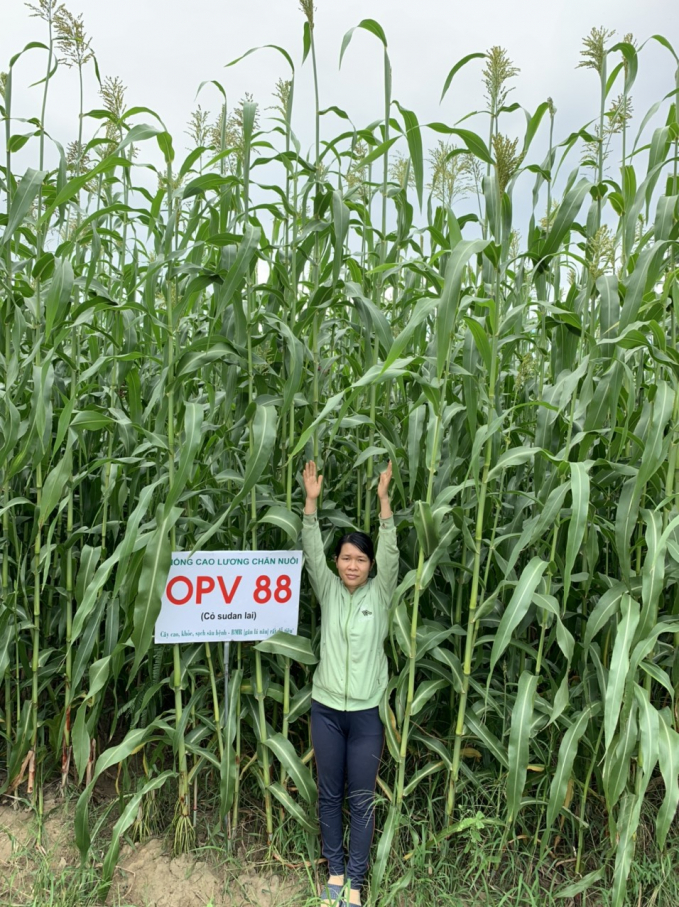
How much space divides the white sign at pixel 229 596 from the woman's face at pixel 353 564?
0.61ft

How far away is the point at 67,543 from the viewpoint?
2.83 meters

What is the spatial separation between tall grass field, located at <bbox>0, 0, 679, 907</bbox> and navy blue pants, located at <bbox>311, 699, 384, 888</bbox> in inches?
3.4

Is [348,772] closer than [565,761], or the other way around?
[565,761]

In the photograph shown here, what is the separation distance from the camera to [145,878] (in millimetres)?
2666

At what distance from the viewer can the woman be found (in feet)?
8.54

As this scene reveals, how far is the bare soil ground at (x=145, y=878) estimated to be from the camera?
2.60 metres

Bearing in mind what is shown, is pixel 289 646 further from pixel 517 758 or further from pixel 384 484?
pixel 517 758

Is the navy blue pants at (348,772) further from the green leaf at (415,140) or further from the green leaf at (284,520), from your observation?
the green leaf at (415,140)

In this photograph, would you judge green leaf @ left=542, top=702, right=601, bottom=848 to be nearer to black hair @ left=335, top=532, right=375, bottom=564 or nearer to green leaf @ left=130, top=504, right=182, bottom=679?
black hair @ left=335, top=532, right=375, bottom=564

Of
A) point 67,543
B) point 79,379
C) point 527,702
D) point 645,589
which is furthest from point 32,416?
point 645,589

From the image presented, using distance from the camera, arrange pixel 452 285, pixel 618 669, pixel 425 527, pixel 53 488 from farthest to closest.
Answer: pixel 53 488, pixel 425 527, pixel 618 669, pixel 452 285

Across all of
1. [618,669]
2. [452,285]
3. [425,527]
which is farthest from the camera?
[425,527]

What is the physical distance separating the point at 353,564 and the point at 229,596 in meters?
0.53

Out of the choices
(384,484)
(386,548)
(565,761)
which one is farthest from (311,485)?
(565,761)
